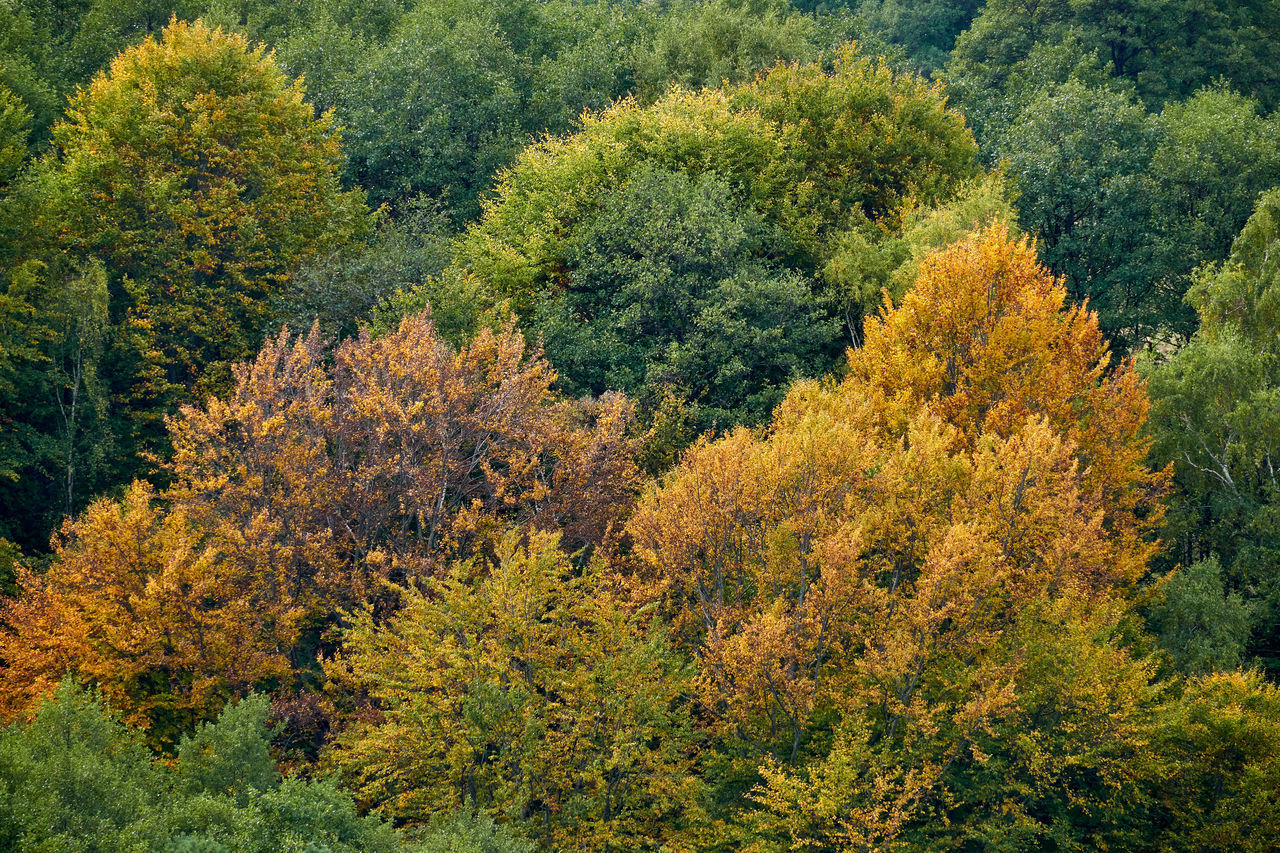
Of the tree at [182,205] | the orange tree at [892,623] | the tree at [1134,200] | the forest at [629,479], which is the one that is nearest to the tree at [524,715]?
the forest at [629,479]

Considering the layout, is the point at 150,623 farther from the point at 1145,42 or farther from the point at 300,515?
the point at 1145,42

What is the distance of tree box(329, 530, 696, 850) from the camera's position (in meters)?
27.0

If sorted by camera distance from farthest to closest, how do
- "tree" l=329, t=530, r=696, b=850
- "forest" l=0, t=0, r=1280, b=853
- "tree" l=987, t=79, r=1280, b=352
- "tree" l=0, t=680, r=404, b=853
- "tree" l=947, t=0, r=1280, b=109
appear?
"tree" l=947, t=0, r=1280, b=109, "tree" l=987, t=79, r=1280, b=352, "forest" l=0, t=0, r=1280, b=853, "tree" l=329, t=530, r=696, b=850, "tree" l=0, t=680, r=404, b=853

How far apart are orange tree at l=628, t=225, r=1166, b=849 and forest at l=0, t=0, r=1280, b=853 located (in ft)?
0.53

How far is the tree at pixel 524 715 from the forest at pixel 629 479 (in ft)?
0.52

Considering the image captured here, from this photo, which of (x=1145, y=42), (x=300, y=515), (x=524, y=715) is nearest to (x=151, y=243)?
(x=300, y=515)

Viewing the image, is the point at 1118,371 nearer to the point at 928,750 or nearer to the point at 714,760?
the point at 928,750

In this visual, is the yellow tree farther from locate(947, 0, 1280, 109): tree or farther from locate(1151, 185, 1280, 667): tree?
locate(947, 0, 1280, 109): tree

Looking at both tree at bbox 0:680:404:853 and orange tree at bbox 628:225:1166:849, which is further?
orange tree at bbox 628:225:1166:849

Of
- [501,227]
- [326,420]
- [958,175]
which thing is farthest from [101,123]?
[958,175]

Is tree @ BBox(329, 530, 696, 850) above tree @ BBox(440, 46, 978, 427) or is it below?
below

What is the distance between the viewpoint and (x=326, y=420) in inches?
1320

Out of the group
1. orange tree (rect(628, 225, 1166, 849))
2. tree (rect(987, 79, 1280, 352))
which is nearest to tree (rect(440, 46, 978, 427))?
tree (rect(987, 79, 1280, 352))

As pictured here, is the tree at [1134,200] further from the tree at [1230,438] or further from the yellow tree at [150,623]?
the yellow tree at [150,623]
